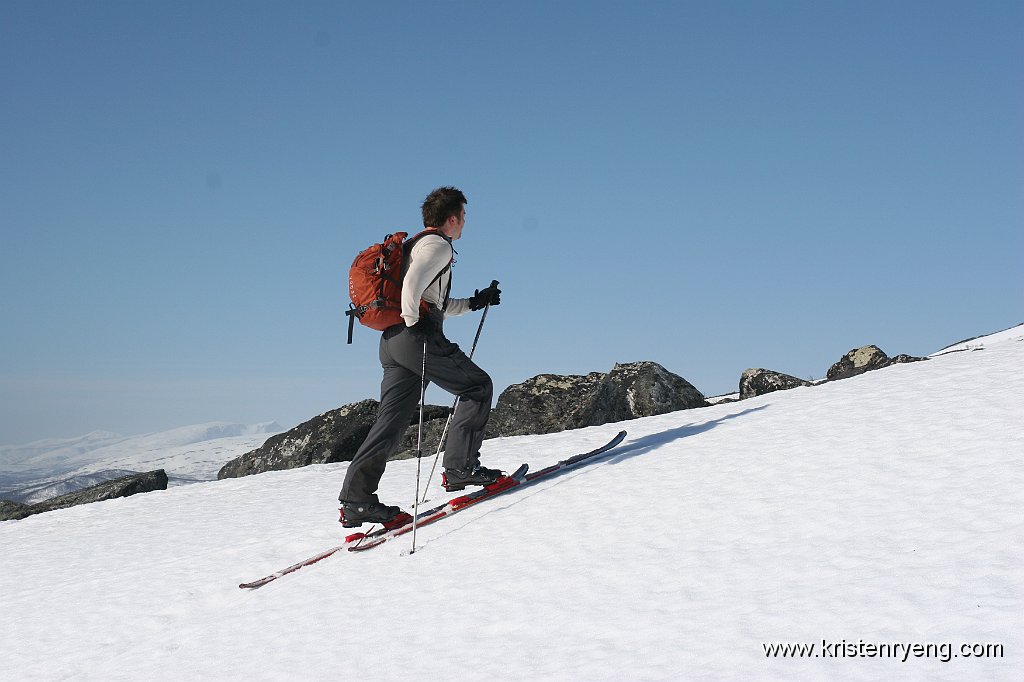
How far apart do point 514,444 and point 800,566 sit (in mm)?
7331

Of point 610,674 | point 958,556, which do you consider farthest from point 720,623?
point 958,556

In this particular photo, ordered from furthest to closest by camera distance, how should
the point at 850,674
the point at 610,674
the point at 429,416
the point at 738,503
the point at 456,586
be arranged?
the point at 429,416 → the point at 738,503 → the point at 456,586 → the point at 610,674 → the point at 850,674

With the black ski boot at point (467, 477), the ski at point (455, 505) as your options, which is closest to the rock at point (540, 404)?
the ski at point (455, 505)

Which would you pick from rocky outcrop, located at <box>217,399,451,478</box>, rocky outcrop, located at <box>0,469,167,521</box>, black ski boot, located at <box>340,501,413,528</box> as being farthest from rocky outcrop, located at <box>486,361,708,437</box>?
black ski boot, located at <box>340,501,413,528</box>

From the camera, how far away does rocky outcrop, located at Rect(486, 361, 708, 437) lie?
1473 cm

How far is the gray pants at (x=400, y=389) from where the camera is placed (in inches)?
301

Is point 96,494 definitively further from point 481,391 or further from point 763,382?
point 763,382

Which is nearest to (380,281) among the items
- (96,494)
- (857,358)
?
(96,494)

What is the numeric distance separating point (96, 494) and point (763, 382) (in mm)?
12995

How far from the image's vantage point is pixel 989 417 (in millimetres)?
7410

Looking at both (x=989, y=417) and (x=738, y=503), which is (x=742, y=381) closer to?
(x=989, y=417)

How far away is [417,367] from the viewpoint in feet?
25.2

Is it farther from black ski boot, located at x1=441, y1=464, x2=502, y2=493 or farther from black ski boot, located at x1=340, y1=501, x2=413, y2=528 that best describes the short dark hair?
black ski boot, located at x1=340, y1=501, x2=413, y2=528

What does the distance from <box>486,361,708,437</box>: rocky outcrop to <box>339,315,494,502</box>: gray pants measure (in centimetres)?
669
